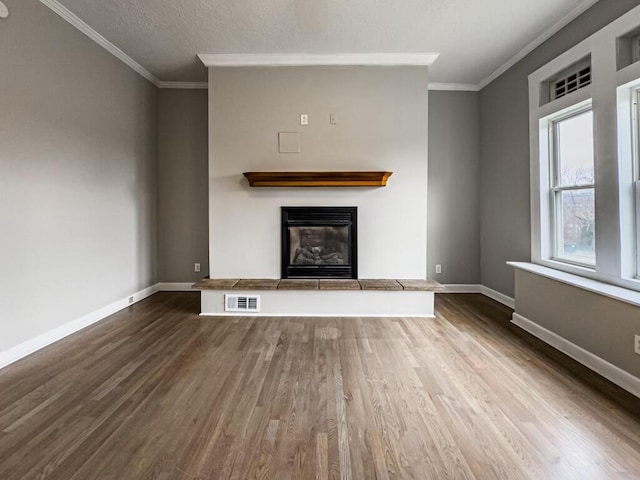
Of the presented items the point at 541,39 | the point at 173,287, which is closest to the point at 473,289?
the point at 541,39

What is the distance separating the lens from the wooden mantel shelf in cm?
364

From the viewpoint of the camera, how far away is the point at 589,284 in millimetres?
2523

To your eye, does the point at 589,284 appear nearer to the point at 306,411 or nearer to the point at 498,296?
the point at 498,296

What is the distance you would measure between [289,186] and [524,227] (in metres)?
2.67

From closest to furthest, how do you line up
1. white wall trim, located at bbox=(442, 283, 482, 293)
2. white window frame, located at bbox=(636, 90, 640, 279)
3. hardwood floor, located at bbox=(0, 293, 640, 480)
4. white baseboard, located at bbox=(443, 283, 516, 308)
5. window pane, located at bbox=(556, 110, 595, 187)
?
hardwood floor, located at bbox=(0, 293, 640, 480), white window frame, located at bbox=(636, 90, 640, 279), window pane, located at bbox=(556, 110, 595, 187), white baseboard, located at bbox=(443, 283, 516, 308), white wall trim, located at bbox=(442, 283, 482, 293)

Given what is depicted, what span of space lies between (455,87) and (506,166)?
139 centimetres

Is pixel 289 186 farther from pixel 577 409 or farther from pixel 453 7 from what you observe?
pixel 577 409

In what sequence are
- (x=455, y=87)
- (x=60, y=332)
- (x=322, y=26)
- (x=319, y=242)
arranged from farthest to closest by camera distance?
(x=455, y=87) < (x=319, y=242) < (x=322, y=26) < (x=60, y=332)

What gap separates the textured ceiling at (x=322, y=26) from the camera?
2.84m

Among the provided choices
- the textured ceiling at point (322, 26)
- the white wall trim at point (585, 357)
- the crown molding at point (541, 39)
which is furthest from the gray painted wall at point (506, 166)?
the white wall trim at point (585, 357)

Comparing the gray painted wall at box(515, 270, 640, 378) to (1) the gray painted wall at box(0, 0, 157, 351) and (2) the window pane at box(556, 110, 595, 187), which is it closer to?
(2) the window pane at box(556, 110, 595, 187)

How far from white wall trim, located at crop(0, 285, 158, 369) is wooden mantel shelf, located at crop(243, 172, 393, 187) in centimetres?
208

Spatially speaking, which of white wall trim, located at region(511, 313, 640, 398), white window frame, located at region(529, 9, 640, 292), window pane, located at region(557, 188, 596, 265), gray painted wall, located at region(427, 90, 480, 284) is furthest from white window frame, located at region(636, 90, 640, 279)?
gray painted wall, located at region(427, 90, 480, 284)

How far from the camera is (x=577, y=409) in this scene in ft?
6.20
